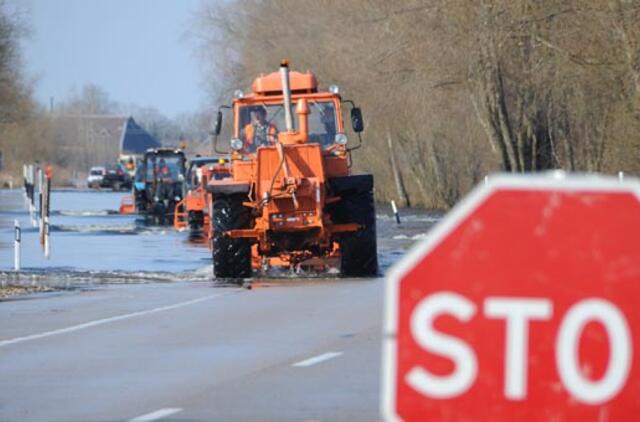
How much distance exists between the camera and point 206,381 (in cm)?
1205

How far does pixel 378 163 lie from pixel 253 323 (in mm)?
54003

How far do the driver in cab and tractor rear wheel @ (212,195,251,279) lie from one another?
1267 millimetres

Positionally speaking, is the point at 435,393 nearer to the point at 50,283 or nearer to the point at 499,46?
the point at 50,283

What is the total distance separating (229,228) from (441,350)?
758 inches

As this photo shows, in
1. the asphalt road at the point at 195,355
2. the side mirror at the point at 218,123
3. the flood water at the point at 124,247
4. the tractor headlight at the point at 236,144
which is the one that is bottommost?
the flood water at the point at 124,247

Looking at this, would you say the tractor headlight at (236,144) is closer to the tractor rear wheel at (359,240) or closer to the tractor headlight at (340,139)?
the tractor headlight at (340,139)

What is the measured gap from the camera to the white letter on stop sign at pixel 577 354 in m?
4.75

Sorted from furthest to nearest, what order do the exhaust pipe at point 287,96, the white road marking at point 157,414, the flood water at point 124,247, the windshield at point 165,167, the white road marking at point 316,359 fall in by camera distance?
1. the windshield at point 165,167
2. the flood water at point 124,247
3. the exhaust pipe at point 287,96
4. the white road marking at point 316,359
5. the white road marking at point 157,414

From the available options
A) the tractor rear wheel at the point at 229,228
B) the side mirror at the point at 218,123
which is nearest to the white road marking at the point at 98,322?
the tractor rear wheel at the point at 229,228

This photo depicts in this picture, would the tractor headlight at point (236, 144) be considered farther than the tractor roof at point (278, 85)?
No

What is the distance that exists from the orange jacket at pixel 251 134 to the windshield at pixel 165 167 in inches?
1233

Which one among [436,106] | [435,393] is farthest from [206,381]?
[436,106]

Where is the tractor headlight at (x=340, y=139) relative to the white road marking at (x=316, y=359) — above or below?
above

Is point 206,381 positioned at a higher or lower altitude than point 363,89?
lower
